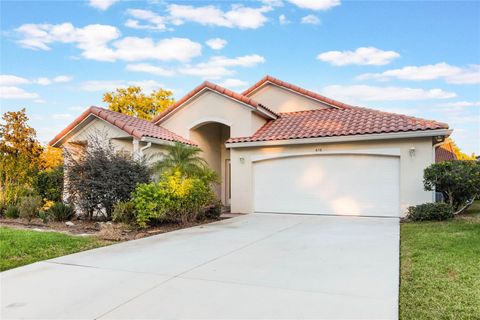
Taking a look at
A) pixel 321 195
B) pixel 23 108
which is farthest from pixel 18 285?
pixel 23 108

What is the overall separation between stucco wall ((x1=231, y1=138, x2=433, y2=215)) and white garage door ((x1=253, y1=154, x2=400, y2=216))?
27cm

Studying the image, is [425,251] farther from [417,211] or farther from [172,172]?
[172,172]

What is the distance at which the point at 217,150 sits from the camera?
19156mm

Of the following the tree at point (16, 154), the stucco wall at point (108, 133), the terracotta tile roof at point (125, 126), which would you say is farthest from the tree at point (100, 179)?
the tree at point (16, 154)

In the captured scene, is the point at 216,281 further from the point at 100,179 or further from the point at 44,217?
the point at 44,217

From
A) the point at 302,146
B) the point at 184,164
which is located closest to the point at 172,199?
the point at 184,164

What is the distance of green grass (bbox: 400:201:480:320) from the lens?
4.19 m

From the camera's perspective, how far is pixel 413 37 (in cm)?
1619

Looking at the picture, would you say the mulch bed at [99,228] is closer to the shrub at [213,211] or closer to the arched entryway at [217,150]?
the shrub at [213,211]

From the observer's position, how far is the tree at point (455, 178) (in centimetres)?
1145

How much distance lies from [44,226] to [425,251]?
1095 centimetres

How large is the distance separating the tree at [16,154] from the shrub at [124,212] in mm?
6566

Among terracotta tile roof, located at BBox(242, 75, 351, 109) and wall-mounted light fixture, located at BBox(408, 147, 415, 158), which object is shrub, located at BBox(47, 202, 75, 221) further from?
wall-mounted light fixture, located at BBox(408, 147, 415, 158)

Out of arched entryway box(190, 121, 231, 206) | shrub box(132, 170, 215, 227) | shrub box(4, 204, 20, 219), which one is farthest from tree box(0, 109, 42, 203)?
arched entryway box(190, 121, 231, 206)
